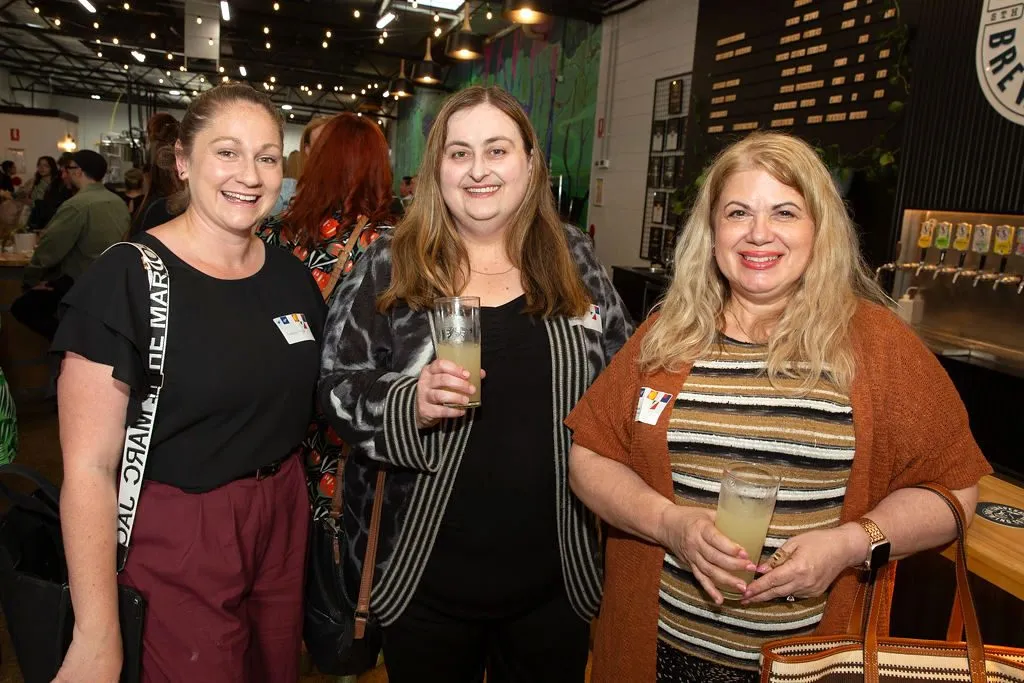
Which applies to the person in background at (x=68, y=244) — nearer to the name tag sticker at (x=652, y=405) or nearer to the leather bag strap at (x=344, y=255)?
the leather bag strap at (x=344, y=255)

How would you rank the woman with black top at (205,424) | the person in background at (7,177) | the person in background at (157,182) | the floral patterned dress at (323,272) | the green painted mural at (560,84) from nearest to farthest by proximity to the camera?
the woman with black top at (205,424) < the floral patterned dress at (323,272) < the person in background at (157,182) < the green painted mural at (560,84) < the person in background at (7,177)

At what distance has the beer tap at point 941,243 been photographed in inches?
160

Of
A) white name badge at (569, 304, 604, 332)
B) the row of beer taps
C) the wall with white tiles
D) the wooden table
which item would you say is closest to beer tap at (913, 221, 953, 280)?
the row of beer taps

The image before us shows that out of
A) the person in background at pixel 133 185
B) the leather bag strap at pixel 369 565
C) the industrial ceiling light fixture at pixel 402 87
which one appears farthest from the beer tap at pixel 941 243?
the industrial ceiling light fixture at pixel 402 87

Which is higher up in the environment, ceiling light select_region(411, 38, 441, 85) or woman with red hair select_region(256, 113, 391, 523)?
ceiling light select_region(411, 38, 441, 85)

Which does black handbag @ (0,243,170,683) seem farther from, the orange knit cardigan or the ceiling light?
the ceiling light

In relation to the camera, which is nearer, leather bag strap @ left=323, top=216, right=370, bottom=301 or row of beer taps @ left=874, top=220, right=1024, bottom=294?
leather bag strap @ left=323, top=216, right=370, bottom=301

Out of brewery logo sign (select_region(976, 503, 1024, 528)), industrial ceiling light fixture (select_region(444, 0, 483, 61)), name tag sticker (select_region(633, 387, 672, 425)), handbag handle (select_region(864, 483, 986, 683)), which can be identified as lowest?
brewery logo sign (select_region(976, 503, 1024, 528))

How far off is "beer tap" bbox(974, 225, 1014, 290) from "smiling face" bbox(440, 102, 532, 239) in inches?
127

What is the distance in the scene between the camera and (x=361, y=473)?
1.72m

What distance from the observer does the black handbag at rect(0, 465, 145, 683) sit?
1392 millimetres

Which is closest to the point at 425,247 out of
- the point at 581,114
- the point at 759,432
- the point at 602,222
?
the point at 759,432

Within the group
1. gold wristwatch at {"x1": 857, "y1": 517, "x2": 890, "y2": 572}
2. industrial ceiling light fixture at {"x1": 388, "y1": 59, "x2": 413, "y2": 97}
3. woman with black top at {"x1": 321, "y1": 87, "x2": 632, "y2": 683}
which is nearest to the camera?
A: gold wristwatch at {"x1": 857, "y1": 517, "x2": 890, "y2": 572}

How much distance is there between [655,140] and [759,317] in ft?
21.9
